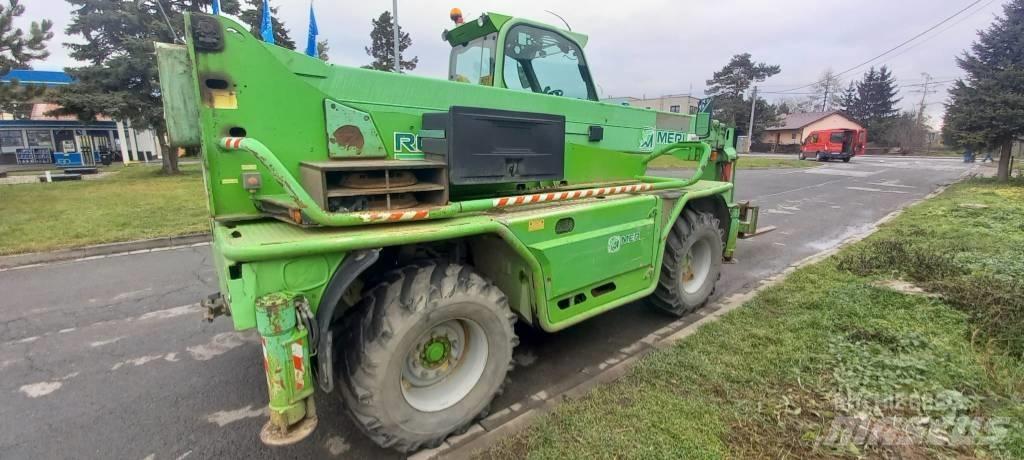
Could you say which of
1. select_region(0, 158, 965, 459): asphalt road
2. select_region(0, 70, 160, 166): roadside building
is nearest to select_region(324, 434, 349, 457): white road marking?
select_region(0, 158, 965, 459): asphalt road

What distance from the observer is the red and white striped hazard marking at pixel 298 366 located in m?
2.27

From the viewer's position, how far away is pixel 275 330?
7.21 feet

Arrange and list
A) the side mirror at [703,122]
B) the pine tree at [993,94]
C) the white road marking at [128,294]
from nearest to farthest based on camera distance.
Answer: the white road marking at [128,294], the side mirror at [703,122], the pine tree at [993,94]

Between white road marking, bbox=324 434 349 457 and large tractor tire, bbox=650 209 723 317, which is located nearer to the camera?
white road marking, bbox=324 434 349 457

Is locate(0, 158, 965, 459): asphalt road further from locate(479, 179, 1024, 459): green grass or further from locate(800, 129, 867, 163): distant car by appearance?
locate(800, 129, 867, 163): distant car

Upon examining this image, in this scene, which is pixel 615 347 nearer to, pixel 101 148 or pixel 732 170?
pixel 732 170

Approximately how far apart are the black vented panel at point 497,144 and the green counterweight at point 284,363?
47.9 inches

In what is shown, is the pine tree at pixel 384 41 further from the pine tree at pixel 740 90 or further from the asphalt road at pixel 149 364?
the pine tree at pixel 740 90

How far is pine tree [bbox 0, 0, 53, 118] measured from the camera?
13.0 meters

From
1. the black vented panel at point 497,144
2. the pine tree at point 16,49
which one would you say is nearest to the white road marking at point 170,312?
the black vented panel at point 497,144

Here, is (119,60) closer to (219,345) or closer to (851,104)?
(219,345)

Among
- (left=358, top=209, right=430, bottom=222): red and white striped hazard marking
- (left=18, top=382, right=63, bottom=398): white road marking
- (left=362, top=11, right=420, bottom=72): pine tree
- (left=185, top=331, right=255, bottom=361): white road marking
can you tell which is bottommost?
(left=18, top=382, right=63, bottom=398): white road marking

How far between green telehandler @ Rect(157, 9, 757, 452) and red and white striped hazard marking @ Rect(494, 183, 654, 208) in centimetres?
2

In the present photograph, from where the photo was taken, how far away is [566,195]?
11.8ft
